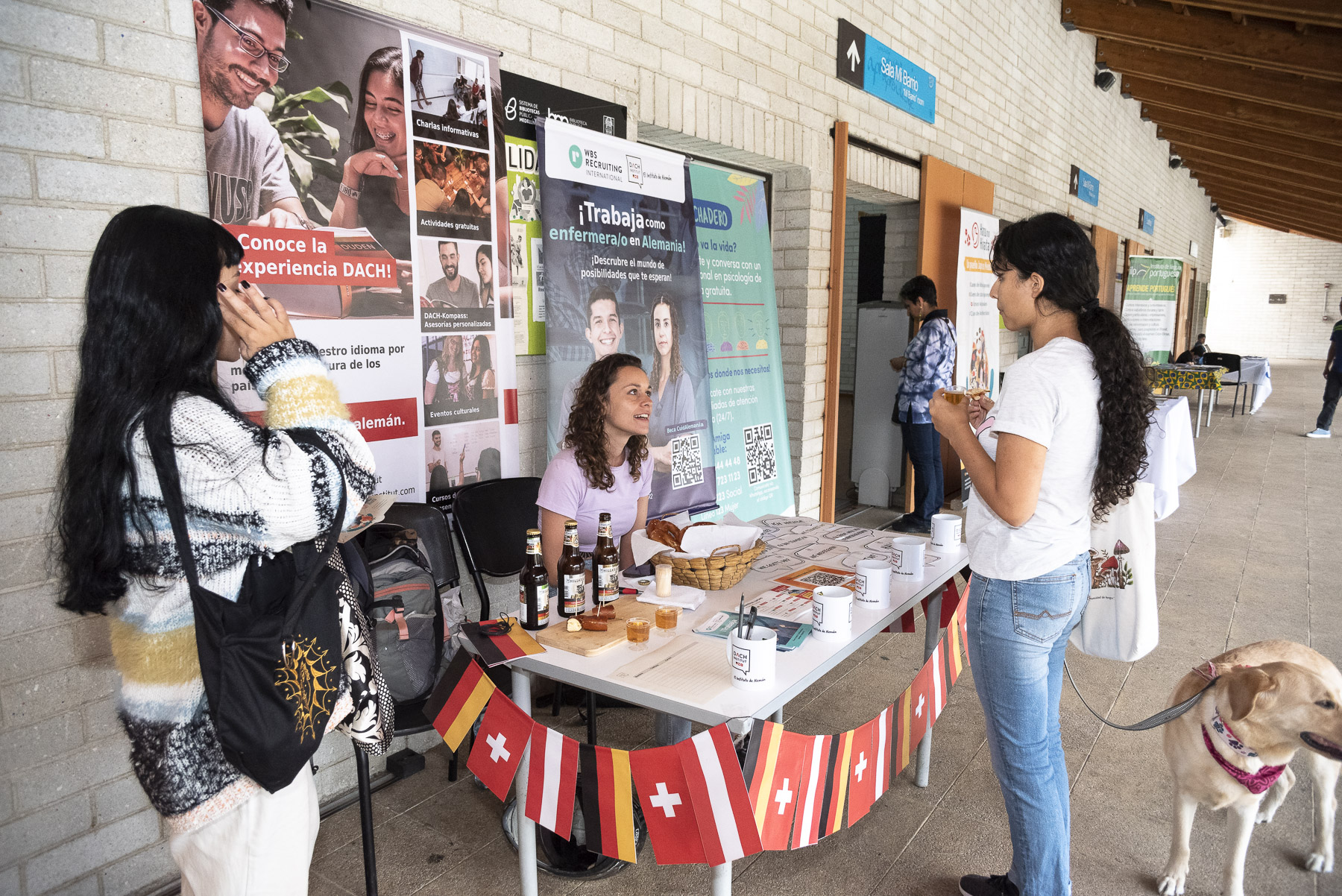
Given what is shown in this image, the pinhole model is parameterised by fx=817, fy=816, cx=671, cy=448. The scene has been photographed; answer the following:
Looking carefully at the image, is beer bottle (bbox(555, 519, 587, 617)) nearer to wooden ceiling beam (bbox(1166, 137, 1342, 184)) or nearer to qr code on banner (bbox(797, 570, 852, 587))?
qr code on banner (bbox(797, 570, 852, 587))

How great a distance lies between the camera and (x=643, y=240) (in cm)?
327

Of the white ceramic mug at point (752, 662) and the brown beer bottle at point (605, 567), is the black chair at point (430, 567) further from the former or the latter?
the white ceramic mug at point (752, 662)

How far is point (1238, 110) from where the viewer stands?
29.7 ft

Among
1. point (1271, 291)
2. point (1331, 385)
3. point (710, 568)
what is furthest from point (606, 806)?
point (1271, 291)

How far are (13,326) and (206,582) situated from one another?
1.04 metres

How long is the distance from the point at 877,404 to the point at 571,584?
185 inches

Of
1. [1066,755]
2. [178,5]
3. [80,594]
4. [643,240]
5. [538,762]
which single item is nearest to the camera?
[80,594]

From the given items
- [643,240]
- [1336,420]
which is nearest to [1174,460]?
[643,240]

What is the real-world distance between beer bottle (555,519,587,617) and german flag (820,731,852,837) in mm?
656

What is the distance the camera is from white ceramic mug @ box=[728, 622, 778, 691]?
1.53 m

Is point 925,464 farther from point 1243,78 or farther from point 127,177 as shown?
point 1243,78

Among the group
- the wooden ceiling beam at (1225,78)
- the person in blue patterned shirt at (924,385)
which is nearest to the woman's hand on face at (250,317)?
the person in blue patterned shirt at (924,385)

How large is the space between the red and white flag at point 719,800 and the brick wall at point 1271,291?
25837 mm

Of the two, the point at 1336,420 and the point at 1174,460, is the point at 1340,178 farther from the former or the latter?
the point at 1174,460
